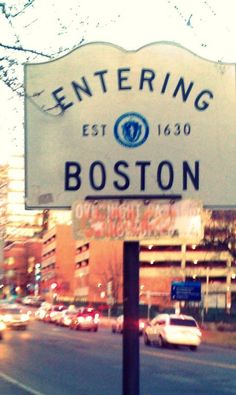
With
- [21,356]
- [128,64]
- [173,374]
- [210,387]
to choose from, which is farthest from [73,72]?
[21,356]

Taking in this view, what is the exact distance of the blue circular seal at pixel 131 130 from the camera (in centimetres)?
452

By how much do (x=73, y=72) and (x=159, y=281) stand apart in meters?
60.3

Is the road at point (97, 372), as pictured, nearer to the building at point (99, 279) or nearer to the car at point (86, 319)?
the building at point (99, 279)

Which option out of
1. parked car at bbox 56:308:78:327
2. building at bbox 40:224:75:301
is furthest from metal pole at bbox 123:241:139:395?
parked car at bbox 56:308:78:327

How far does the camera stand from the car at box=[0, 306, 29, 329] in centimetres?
3944

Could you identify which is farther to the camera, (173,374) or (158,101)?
(173,374)

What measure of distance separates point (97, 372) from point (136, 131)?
14099 millimetres

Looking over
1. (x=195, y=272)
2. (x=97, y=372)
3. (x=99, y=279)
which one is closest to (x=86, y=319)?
(x=99, y=279)

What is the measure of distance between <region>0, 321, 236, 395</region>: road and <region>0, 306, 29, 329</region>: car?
1270 cm

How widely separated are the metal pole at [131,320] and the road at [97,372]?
928 cm

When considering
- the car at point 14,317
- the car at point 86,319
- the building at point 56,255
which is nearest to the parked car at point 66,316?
the car at point 86,319

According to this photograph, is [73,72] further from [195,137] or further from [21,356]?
[21,356]

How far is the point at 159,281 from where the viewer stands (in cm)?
6431

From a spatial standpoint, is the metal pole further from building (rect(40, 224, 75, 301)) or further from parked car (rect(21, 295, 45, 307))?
parked car (rect(21, 295, 45, 307))
